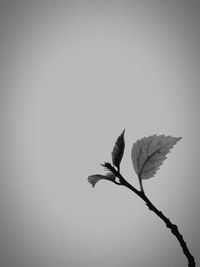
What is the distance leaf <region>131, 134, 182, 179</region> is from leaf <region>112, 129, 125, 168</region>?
42mm

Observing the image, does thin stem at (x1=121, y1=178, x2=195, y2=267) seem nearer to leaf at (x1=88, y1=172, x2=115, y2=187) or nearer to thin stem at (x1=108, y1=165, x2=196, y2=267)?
thin stem at (x1=108, y1=165, x2=196, y2=267)

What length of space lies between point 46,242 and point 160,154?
209ft

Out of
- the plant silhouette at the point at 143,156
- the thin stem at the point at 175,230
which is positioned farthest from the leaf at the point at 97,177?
the thin stem at the point at 175,230

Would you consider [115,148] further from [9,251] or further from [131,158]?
[9,251]

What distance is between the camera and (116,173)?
0.77m

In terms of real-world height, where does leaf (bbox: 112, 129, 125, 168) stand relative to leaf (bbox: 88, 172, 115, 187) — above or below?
above

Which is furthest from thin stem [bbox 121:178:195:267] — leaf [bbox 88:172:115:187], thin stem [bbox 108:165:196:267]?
leaf [bbox 88:172:115:187]

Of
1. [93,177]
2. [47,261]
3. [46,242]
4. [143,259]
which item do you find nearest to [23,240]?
[46,242]

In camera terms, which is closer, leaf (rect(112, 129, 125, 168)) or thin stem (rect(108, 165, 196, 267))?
thin stem (rect(108, 165, 196, 267))

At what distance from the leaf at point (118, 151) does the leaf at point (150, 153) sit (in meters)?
0.04

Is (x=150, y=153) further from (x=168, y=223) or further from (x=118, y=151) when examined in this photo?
(x=168, y=223)

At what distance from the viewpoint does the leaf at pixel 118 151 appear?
2.60ft

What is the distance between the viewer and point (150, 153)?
31.9 inches

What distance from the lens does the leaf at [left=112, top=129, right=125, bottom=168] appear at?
2.60ft
